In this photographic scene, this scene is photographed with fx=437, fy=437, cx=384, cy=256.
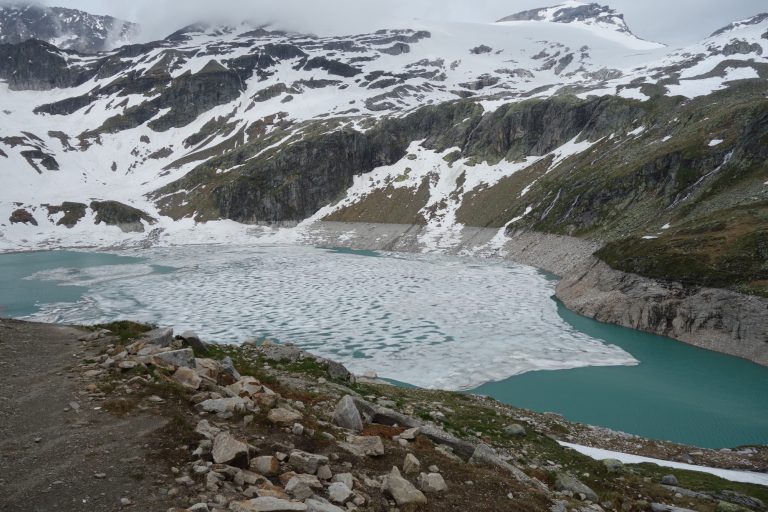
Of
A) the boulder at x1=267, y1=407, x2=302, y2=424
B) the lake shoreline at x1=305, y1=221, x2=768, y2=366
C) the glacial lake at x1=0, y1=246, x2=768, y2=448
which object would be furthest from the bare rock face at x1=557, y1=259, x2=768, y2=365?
the boulder at x1=267, y1=407, x2=302, y2=424

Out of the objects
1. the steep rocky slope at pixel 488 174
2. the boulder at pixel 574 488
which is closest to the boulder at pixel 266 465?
the boulder at pixel 574 488

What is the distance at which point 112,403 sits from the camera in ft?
31.3

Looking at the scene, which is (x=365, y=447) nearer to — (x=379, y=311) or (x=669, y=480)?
(x=669, y=480)

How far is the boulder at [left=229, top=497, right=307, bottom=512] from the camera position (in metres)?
5.94

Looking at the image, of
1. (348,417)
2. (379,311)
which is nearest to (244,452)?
(348,417)

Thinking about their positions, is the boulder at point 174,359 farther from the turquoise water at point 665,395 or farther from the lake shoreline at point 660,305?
the lake shoreline at point 660,305

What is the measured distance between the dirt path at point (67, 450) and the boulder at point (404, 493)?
3514 millimetres

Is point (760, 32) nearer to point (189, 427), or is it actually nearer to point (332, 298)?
point (332, 298)

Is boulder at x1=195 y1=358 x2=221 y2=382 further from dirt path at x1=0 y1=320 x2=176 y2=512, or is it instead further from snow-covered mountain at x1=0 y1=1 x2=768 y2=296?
snow-covered mountain at x1=0 y1=1 x2=768 y2=296

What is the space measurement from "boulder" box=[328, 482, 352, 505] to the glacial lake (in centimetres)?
2210

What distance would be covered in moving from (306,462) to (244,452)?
1.07 meters

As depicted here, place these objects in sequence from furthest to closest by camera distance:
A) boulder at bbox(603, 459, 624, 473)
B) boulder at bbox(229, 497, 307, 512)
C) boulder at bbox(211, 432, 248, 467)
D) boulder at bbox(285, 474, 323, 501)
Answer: boulder at bbox(603, 459, 624, 473), boulder at bbox(211, 432, 248, 467), boulder at bbox(285, 474, 323, 501), boulder at bbox(229, 497, 307, 512)

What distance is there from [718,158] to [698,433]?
189ft

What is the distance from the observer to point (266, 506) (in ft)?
19.8
